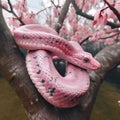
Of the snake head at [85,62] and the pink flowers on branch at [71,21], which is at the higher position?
the snake head at [85,62]

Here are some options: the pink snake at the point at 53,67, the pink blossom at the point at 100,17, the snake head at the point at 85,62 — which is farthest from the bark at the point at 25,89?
the pink blossom at the point at 100,17

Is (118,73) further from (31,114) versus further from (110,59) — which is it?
(31,114)

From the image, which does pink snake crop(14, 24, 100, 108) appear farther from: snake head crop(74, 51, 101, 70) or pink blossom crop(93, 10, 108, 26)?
pink blossom crop(93, 10, 108, 26)

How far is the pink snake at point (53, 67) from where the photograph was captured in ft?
3.63

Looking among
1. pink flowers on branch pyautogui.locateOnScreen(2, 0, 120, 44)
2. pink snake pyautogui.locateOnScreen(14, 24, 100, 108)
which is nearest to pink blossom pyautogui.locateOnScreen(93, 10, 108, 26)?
pink snake pyautogui.locateOnScreen(14, 24, 100, 108)

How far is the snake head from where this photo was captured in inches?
56.4

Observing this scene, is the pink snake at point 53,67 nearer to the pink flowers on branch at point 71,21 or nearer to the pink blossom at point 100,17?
→ the pink blossom at point 100,17

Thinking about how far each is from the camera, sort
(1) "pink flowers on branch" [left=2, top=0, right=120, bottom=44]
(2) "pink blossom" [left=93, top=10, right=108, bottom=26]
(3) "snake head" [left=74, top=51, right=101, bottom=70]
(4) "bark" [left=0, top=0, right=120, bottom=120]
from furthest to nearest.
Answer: (1) "pink flowers on branch" [left=2, top=0, right=120, bottom=44] → (3) "snake head" [left=74, top=51, right=101, bottom=70] → (2) "pink blossom" [left=93, top=10, right=108, bottom=26] → (4) "bark" [left=0, top=0, right=120, bottom=120]

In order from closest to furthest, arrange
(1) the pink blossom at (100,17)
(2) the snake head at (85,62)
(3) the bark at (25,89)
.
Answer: (3) the bark at (25,89) → (1) the pink blossom at (100,17) → (2) the snake head at (85,62)

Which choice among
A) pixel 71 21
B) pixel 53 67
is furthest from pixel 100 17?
pixel 71 21

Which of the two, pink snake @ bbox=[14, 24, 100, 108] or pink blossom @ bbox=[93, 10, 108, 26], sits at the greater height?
pink blossom @ bbox=[93, 10, 108, 26]

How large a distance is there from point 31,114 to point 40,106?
0.20 feet

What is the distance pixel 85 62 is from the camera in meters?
1.49

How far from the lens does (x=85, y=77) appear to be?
1.29m
